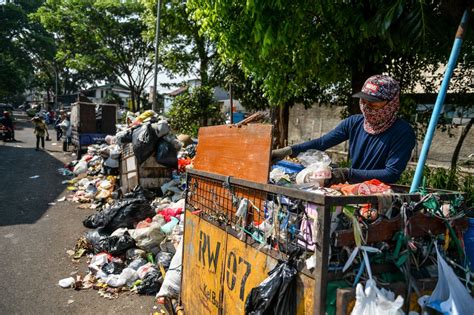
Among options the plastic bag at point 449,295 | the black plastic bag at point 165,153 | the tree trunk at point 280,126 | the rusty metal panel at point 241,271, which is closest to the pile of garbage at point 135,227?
the black plastic bag at point 165,153

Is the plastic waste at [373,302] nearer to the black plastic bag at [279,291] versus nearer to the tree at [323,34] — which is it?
the black plastic bag at [279,291]

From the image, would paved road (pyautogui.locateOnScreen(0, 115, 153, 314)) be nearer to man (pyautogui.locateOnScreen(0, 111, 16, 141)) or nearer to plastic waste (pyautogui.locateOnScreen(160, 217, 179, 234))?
plastic waste (pyautogui.locateOnScreen(160, 217, 179, 234))

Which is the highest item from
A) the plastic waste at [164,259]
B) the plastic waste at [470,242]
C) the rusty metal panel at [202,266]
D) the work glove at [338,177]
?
the work glove at [338,177]

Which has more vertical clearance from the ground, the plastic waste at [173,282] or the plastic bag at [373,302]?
the plastic bag at [373,302]

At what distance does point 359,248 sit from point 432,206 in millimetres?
532

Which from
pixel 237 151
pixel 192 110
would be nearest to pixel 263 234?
pixel 237 151

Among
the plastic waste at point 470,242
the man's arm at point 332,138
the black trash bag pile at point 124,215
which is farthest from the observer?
the black trash bag pile at point 124,215

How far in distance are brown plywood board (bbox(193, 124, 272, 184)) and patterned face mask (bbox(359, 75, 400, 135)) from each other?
0.94 meters

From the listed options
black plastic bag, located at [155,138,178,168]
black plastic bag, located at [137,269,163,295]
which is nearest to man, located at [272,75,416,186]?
black plastic bag, located at [137,269,163,295]

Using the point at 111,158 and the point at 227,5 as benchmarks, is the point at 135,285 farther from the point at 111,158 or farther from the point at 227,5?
the point at 111,158

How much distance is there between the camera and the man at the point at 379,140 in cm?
236

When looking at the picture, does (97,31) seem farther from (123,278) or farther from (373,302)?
(373,302)

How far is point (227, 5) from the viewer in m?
4.23

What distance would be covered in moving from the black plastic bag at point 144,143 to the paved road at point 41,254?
1.62 meters
